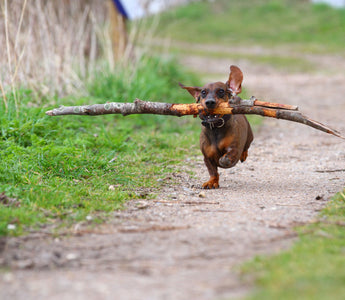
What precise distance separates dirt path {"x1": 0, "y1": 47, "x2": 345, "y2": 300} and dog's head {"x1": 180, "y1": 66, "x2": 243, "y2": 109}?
0.74m

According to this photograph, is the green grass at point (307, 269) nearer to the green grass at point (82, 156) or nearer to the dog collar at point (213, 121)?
the green grass at point (82, 156)

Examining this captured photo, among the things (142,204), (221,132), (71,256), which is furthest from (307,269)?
(221,132)

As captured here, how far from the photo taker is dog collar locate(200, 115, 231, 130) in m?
4.46

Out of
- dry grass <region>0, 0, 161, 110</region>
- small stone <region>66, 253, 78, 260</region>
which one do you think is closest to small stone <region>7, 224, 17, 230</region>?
small stone <region>66, 253, 78, 260</region>

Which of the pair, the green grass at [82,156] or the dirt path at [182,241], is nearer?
the dirt path at [182,241]

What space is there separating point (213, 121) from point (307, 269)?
2.13 metres

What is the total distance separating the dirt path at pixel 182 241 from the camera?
7.96ft

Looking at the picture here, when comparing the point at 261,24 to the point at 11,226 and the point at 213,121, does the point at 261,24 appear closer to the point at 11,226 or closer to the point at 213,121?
the point at 213,121

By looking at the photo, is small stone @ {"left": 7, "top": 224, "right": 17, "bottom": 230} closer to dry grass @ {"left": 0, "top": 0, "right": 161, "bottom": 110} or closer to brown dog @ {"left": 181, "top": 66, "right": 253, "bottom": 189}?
brown dog @ {"left": 181, "top": 66, "right": 253, "bottom": 189}

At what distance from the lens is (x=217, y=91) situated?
14.8 feet

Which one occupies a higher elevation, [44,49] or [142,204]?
[44,49]

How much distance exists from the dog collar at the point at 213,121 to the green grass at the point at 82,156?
2.25ft

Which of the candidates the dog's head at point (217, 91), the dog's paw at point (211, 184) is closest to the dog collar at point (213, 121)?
the dog's head at point (217, 91)

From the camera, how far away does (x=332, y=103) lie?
405 inches
